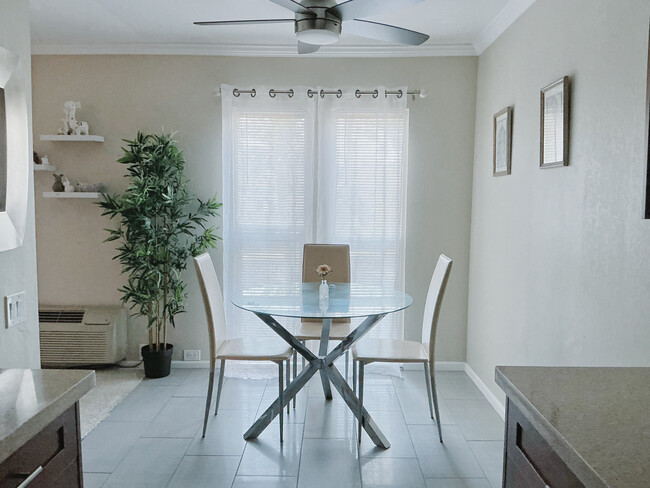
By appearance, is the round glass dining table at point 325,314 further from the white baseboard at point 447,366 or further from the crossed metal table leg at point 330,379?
the white baseboard at point 447,366

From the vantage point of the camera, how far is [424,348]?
10.6 ft

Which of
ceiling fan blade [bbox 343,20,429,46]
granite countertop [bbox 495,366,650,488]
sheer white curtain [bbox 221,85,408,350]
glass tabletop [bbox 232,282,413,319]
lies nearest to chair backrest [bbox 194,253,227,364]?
glass tabletop [bbox 232,282,413,319]

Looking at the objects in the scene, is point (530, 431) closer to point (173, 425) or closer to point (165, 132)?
point (173, 425)

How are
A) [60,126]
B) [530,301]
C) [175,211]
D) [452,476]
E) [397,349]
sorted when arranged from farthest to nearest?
[60,126] < [175,211] < [397,349] < [530,301] < [452,476]

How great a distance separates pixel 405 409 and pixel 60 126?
3359mm

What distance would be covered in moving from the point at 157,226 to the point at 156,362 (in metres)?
1.04

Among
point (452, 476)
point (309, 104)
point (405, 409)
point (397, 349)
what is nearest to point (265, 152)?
point (309, 104)

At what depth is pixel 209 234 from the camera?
3949 millimetres

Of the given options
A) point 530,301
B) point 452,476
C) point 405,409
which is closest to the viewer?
point 452,476

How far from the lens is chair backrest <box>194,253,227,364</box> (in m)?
3.04

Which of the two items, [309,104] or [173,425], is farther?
[309,104]

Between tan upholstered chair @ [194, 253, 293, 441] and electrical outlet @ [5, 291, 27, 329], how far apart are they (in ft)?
4.06

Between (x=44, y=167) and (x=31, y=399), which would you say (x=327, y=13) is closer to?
(x=31, y=399)

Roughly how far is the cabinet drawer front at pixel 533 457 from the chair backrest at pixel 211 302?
6.62 feet
